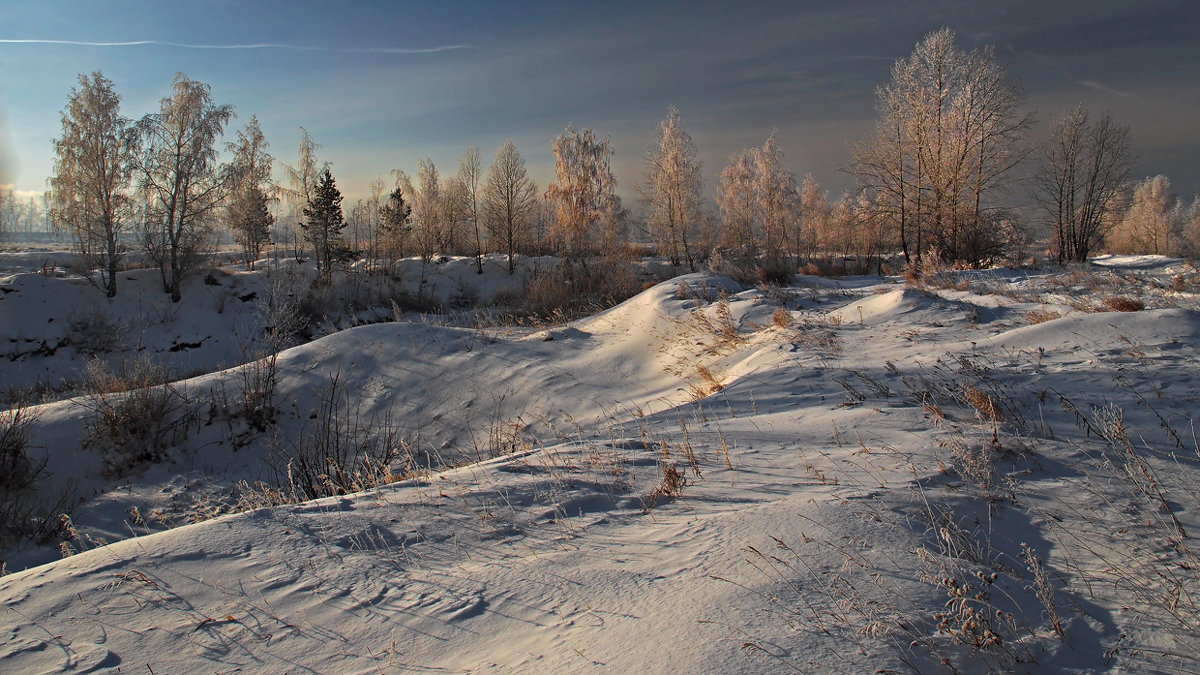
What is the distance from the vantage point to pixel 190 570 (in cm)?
294

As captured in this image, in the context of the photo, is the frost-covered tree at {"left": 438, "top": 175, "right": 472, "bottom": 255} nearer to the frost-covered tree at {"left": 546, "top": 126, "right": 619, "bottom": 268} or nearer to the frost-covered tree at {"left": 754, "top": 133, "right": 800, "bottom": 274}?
the frost-covered tree at {"left": 546, "top": 126, "right": 619, "bottom": 268}

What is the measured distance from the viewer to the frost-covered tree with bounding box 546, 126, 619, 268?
40875 millimetres

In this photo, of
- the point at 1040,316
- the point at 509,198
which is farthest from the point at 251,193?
the point at 1040,316

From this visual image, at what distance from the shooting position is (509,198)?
36.6m

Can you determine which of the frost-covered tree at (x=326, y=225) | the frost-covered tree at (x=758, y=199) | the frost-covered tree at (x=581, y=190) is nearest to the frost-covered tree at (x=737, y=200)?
the frost-covered tree at (x=758, y=199)

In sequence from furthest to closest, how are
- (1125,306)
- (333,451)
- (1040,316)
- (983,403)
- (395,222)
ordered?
(395,222) → (333,451) → (1040,316) → (1125,306) → (983,403)

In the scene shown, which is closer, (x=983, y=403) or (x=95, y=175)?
(x=983, y=403)

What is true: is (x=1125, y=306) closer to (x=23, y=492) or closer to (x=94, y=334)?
(x=23, y=492)

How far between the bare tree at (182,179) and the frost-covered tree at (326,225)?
5.30 m

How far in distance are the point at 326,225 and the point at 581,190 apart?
58.8 feet

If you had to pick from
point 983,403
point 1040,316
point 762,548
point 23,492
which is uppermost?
point 1040,316

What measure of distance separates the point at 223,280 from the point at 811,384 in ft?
92.2

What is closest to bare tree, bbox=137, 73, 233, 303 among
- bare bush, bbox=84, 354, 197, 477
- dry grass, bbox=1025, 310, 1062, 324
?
bare bush, bbox=84, 354, 197, 477

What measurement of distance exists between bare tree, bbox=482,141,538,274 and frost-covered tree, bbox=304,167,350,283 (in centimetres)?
916
